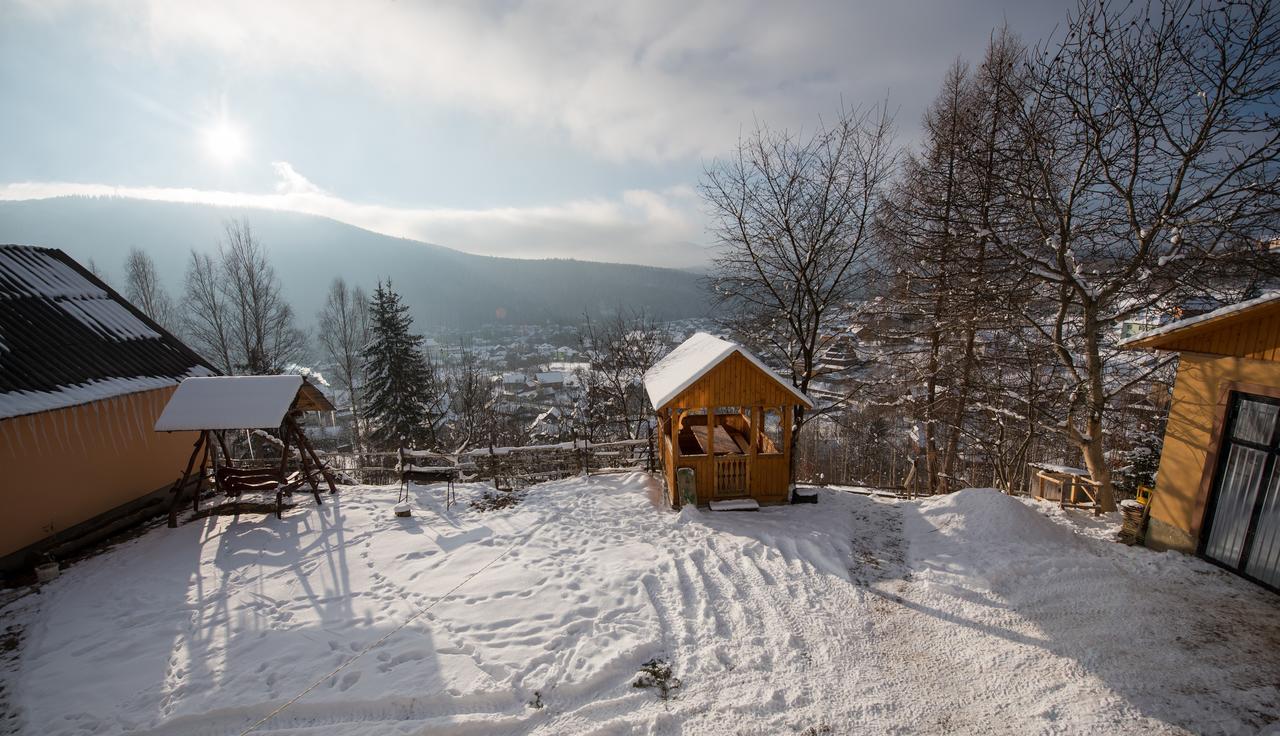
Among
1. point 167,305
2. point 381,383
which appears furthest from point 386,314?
point 167,305

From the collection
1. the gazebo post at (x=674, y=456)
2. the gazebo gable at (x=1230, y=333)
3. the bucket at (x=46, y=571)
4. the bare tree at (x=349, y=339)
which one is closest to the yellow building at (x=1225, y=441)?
the gazebo gable at (x=1230, y=333)

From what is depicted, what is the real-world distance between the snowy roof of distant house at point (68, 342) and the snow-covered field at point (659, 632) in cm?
320

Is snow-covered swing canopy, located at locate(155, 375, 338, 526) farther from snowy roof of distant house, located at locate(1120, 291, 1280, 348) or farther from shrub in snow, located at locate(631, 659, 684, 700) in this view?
snowy roof of distant house, located at locate(1120, 291, 1280, 348)

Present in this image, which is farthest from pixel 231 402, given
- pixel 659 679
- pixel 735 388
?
pixel 735 388

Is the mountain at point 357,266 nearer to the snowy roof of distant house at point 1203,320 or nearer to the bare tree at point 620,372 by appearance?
the bare tree at point 620,372

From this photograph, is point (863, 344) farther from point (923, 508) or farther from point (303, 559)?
point (303, 559)

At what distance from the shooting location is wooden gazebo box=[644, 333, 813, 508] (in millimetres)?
9695

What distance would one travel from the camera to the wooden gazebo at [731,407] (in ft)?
31.8

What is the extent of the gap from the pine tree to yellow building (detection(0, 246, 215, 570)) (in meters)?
12.9

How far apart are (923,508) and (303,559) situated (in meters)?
11.8

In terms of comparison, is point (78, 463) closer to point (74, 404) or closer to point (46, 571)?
point (74, 404)

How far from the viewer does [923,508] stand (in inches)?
368

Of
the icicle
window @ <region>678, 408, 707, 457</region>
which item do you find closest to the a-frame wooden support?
the icicle

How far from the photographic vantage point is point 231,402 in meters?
9.43
